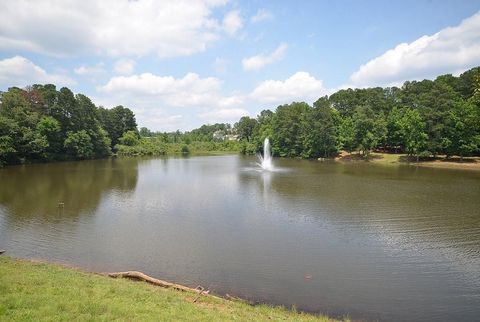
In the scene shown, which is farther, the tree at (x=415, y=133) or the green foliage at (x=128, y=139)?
the green foliage at (x=128, y=139)

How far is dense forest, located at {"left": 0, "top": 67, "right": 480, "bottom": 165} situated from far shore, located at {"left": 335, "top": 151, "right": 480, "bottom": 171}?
1421 mm

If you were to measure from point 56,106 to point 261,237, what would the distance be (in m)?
76.9

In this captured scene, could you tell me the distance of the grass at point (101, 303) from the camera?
9281mm

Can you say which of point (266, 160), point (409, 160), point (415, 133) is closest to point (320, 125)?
point (266, 160)

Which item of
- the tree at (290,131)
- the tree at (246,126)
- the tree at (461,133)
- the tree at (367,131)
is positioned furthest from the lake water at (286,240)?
the tree at (246,126)

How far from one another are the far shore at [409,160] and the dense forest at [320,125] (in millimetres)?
1421

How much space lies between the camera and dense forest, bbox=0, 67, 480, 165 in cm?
6694

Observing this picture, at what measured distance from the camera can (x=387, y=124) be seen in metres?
81.3

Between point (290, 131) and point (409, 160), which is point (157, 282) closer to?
point (409, 160)

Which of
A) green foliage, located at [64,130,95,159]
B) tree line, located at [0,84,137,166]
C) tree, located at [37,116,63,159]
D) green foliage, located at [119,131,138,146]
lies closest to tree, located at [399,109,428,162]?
green foliage, located at [64,130,95,159]

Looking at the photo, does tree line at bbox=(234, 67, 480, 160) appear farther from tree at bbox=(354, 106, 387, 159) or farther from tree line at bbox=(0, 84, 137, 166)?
tree line at bbox=(0, 84, 137, 166)

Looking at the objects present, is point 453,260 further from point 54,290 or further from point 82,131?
point 82,131

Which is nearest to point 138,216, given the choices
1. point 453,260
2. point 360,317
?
point 360,317

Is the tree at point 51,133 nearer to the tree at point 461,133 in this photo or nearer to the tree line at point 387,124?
the tree line at point 387,124
